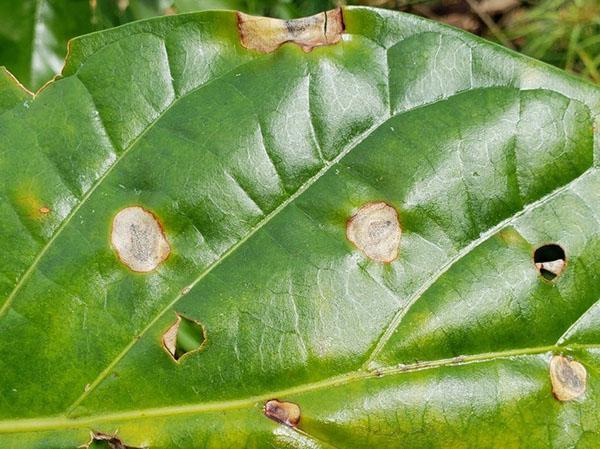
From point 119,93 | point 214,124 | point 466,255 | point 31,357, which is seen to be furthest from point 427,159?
point 31,357

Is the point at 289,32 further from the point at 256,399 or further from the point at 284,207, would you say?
the point at 256,399

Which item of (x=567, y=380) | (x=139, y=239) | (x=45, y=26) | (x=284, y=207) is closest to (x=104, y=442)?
(x=139, y=239)

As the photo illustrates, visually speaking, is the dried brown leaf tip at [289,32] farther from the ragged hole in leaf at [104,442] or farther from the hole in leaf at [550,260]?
the ragged hole in leaf at [104,442]

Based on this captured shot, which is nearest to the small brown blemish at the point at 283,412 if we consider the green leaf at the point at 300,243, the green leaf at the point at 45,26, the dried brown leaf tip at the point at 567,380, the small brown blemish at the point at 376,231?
the green leaf at the point at 300,243

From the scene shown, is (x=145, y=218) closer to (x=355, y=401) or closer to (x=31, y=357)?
(x=31, y=357)

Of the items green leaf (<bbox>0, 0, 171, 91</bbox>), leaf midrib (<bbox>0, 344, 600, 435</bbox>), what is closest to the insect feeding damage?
leaf midrib (<bbox>0, 344, 600, 435</bbox>)

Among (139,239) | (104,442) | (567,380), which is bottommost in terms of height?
(104,442)
